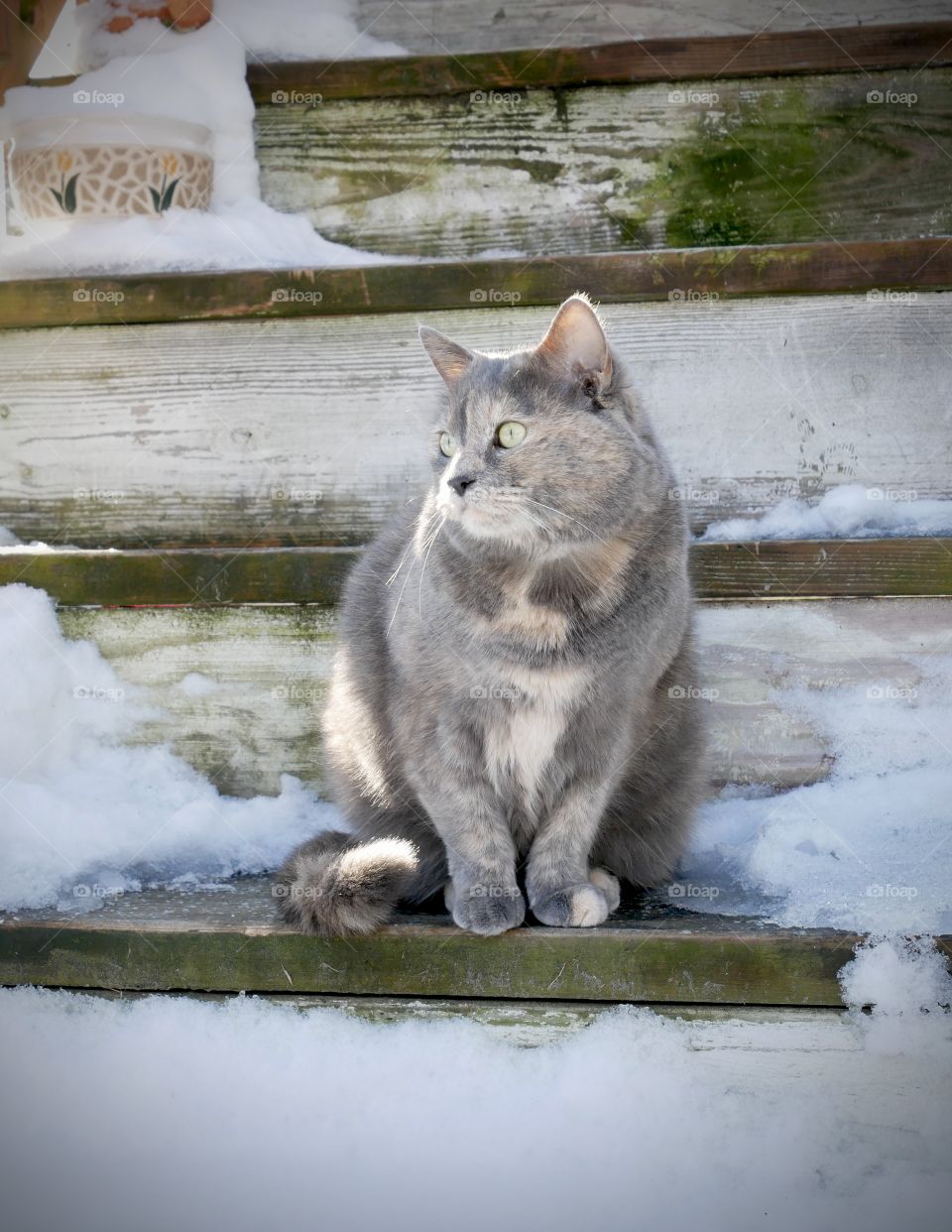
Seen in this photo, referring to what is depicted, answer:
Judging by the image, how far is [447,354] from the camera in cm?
174

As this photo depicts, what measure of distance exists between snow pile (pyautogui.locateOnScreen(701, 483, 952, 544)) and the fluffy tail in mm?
896

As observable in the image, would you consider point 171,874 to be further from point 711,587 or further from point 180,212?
point 180,212

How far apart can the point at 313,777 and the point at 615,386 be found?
37.9 inches

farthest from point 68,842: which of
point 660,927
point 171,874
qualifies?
point 660,927

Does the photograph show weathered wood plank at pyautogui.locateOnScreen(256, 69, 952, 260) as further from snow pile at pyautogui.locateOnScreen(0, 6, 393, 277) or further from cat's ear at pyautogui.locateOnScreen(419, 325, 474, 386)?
cat's ear at pyautogui.locateOnScreen(419, 325, 474, 386)

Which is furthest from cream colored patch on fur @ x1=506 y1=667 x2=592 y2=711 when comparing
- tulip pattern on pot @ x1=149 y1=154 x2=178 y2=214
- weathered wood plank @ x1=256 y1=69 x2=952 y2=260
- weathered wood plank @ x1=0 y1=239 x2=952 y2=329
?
tulip pattern on pot @ x1=149 y1=154 x2=178 y2=214

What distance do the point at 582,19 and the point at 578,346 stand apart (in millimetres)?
1324

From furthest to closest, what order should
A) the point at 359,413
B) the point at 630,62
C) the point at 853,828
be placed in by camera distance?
the point at 630,62 → the point at 359,413 → the point at 853,828

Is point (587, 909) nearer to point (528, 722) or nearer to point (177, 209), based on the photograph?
point (528, 722)

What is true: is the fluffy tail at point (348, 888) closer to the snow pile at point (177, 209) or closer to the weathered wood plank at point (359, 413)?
the weathered wood plank at point (359, 413)

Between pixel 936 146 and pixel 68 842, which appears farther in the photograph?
pixel 936 146

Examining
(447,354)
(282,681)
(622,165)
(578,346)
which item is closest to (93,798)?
(282,681)

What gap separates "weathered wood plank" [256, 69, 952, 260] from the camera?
2.35 metres

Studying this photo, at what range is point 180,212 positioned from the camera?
88.5 inches
